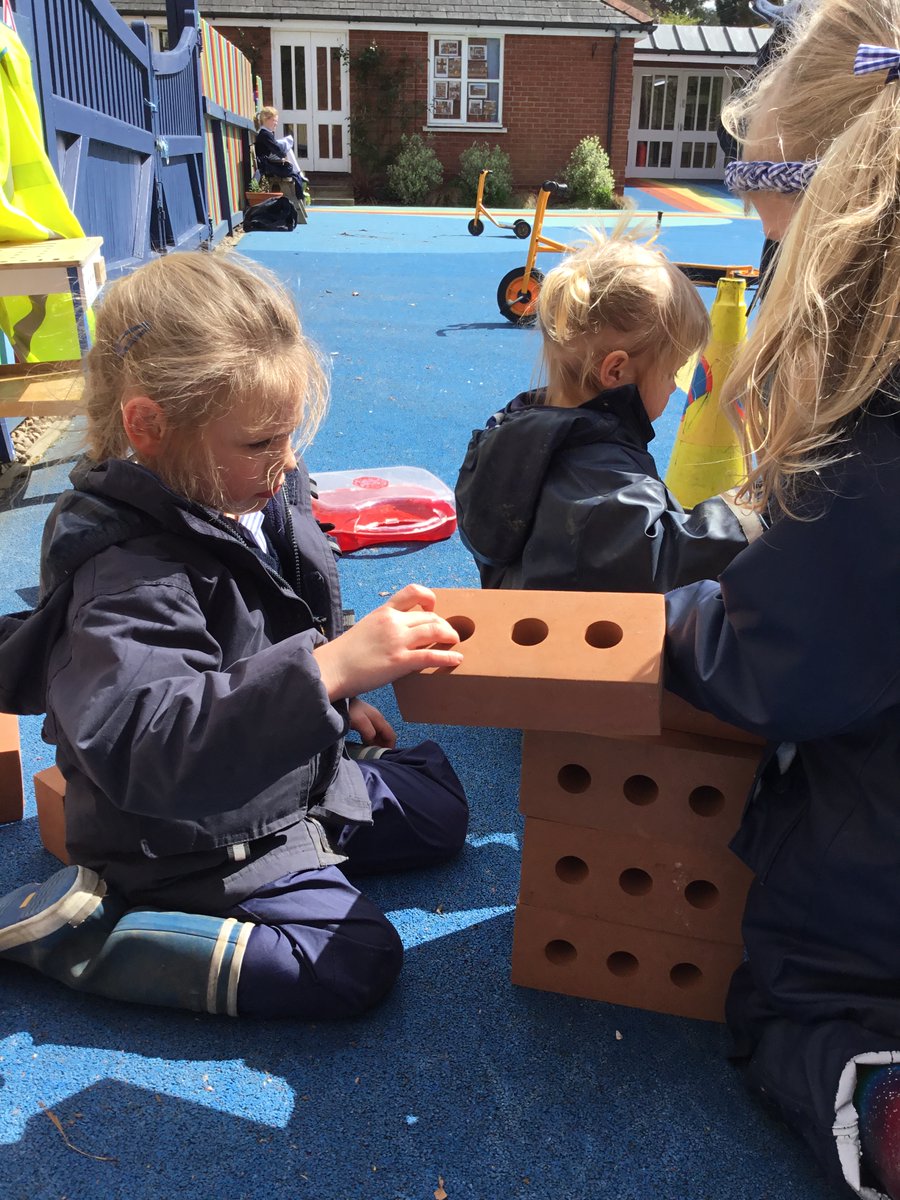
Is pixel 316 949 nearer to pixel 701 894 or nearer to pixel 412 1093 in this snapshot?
pixel 412 1093

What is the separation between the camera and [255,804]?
178 centimetres

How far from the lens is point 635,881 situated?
1.80 meters

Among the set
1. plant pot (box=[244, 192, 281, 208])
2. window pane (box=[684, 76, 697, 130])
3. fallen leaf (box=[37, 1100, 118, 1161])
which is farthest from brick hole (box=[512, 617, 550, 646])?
window pane (box=[684, 76, 697, 130])

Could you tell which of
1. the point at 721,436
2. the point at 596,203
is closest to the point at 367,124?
the point at 596,203

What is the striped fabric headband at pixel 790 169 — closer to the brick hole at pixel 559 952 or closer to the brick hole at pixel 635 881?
the brick hole at pixel 635 881

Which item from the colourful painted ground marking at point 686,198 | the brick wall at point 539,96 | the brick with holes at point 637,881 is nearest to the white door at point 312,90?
the brick wall at point 539,96

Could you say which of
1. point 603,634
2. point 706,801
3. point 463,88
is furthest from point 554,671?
point 463,88

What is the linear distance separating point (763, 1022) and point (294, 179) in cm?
1641

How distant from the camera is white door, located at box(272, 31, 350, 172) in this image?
2207 centimetres

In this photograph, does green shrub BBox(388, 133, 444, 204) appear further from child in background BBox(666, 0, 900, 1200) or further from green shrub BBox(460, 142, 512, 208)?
child in background BBox(666, 0, 900, 1200)

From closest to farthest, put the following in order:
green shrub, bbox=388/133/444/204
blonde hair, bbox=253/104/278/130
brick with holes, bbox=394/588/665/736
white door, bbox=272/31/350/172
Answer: brick with holes, bbox=394/588/665/736 → blonde hair, bbox=253/104/278/130 → green shrub, bbox=388/133/444/204 → white door, bbox=272/31/350/172

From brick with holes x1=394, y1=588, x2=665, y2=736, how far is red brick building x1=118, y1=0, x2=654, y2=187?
22.9m

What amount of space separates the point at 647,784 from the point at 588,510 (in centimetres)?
63

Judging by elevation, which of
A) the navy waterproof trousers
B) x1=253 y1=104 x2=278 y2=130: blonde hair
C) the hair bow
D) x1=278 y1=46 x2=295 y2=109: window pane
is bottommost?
the navy waterproof trousers
